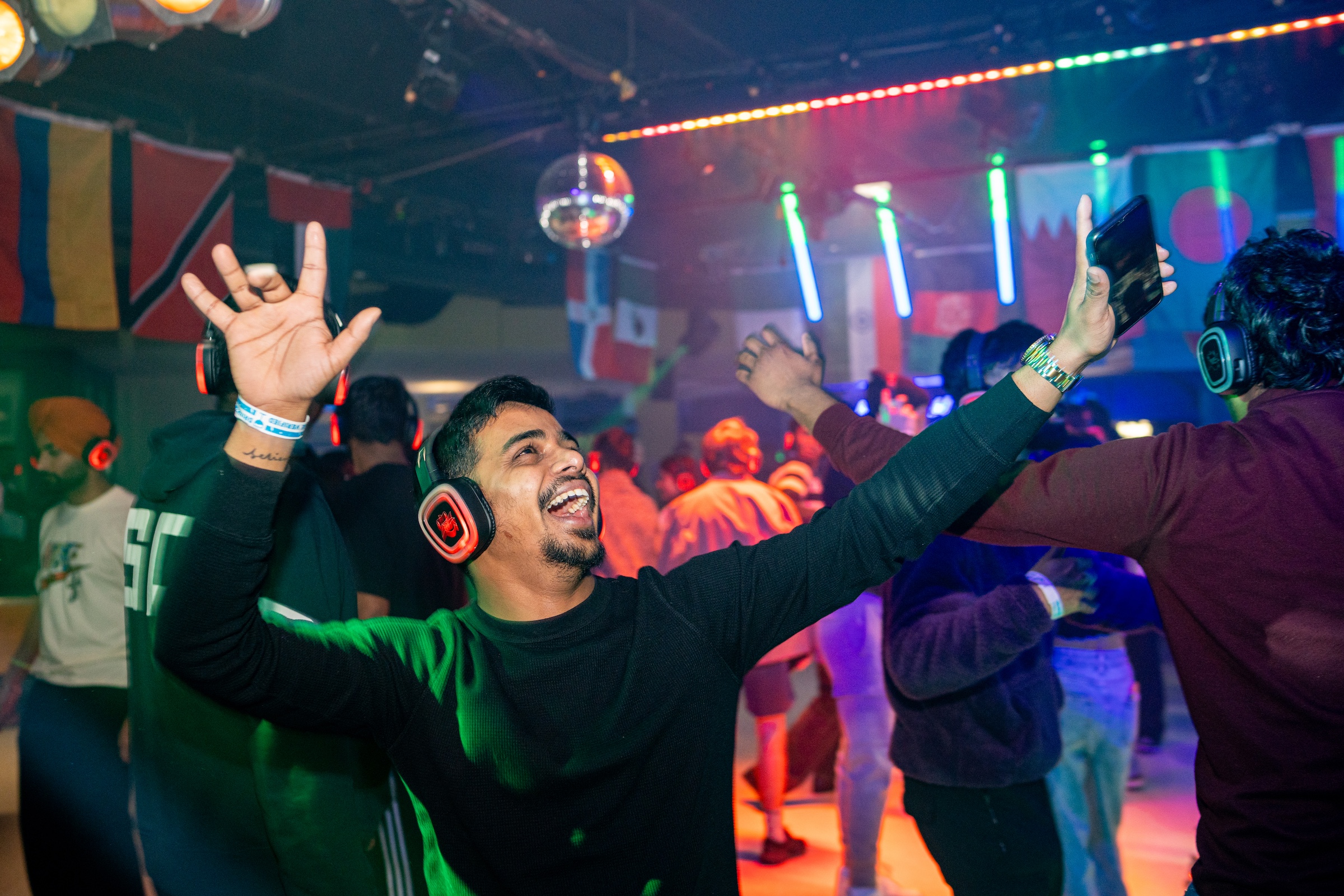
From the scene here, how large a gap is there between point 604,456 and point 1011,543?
3.56m

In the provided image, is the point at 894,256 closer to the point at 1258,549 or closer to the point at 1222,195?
the point at 1222,195

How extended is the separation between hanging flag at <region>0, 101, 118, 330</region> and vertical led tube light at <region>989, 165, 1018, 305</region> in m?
5.84

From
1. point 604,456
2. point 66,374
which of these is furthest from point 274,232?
point 66,374

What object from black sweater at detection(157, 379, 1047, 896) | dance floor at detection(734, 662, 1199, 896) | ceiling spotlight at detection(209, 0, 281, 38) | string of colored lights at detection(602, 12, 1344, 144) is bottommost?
dance floor at detection(734, 662, 1199, 896)

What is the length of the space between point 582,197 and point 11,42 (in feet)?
8.21

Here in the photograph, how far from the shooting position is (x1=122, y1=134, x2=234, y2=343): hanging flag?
545 cm

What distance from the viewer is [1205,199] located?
20.5 ft

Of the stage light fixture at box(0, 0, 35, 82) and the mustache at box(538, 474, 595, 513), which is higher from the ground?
the stage light fixture at box(0, 0, 35, 82)

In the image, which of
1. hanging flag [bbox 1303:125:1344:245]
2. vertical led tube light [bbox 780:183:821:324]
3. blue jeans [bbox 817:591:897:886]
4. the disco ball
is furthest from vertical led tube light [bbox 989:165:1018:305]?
blue jeans [bbox 817:591:897:886]

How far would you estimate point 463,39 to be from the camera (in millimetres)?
5574

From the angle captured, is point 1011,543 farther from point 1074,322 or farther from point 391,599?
point 391,599

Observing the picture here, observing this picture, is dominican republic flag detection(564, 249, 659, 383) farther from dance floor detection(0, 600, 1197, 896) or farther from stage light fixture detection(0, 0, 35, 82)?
stage light fixture detection(0, 0, 35, 82)

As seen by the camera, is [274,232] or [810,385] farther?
[274,232]

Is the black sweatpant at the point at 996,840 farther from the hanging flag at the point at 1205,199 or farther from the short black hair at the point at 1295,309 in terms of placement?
the hanging flag at the point at 1205,199
